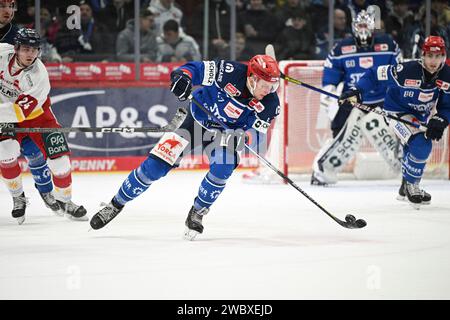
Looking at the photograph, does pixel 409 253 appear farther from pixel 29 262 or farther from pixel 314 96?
pixel 314 96

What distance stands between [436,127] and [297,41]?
2.90m

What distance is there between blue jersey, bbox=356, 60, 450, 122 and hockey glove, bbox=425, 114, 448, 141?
14cm

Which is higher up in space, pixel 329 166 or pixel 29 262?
pixel 29 262

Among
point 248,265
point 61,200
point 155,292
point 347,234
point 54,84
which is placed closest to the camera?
point 155,292

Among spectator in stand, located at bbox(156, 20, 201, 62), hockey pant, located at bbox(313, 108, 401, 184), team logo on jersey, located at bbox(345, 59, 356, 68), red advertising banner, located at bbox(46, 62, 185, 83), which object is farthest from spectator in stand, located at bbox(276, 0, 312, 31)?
hockey pant, located at bbox(313, 108, 401, 184)

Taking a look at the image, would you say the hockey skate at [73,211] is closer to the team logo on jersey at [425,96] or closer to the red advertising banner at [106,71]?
the team logo on jersey at [425,96]

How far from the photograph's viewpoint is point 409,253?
4.75 metres

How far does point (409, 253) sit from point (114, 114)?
14.2 ft

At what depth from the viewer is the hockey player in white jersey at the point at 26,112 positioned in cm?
556

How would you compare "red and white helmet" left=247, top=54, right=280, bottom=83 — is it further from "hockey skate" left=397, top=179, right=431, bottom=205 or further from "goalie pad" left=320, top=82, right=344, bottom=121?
"goalie pad" left=320, top=82, right=344, bottom=121

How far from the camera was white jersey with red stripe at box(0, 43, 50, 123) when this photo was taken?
559 cm

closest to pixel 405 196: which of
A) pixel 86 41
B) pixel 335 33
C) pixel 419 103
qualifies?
pixel 419 103

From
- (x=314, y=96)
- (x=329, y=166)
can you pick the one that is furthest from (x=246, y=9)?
(x=329, y=166)

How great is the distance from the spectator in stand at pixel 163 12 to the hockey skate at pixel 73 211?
3.07 m
